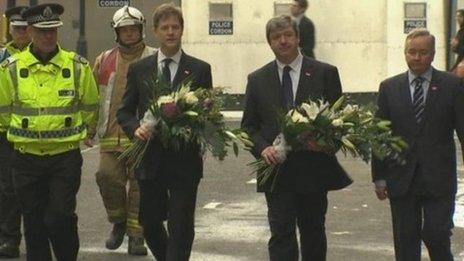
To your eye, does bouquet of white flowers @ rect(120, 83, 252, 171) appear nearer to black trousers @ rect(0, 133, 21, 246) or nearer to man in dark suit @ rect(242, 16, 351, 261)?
man in dark suit @ rect(242, 16, 351, 261)

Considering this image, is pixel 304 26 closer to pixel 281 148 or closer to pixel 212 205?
pixel 212 205

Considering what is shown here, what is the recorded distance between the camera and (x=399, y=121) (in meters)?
9.30

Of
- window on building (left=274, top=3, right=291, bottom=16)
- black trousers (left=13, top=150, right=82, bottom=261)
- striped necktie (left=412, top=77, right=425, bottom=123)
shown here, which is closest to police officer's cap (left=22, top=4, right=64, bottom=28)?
black trousers (left=13, top=150, right=82, bottom=261)

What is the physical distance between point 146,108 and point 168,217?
0.75m

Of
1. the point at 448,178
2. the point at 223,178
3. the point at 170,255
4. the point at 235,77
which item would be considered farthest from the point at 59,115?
the point at 235,77

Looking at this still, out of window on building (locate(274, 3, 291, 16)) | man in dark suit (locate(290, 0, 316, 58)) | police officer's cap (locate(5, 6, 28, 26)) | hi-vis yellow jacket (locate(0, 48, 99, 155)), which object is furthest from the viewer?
window on building (locate(274, 3, 291, 16))

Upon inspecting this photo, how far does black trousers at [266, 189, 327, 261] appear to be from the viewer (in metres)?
9.27

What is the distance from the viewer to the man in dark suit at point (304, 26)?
74.5 feet

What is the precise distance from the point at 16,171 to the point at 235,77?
15500 mm

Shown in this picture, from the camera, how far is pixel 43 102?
9.86m

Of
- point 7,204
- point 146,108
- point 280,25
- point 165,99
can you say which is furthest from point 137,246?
point 280,25

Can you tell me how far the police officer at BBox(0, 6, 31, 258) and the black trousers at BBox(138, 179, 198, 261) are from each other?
189 centimetres

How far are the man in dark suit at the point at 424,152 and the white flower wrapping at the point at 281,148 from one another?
63 cm

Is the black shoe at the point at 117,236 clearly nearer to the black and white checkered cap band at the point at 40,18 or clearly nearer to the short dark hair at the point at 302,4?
the black and white checkered cap band at the point at 40,18
